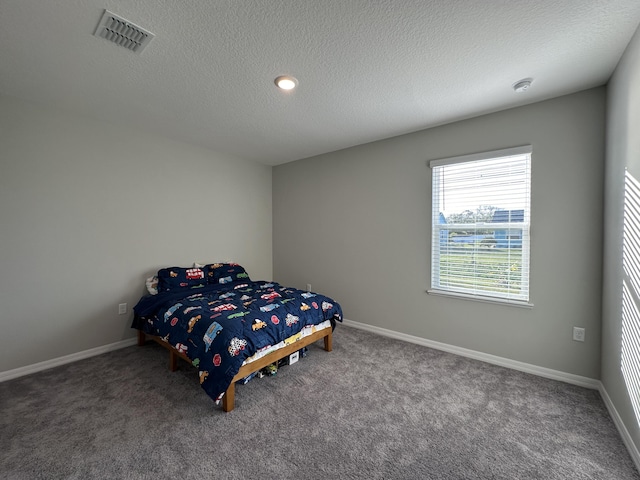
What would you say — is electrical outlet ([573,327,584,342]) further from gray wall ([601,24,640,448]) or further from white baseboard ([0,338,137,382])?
white baseboard ([0,338,137,382])

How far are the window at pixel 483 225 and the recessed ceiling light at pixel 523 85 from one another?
51 centimetres

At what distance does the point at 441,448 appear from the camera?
5.43 feet

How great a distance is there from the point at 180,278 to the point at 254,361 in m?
1.71

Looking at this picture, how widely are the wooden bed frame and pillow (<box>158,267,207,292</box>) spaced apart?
0.56m

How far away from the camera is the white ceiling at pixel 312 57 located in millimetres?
1510

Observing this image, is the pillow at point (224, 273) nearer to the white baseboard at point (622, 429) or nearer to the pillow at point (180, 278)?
the pillow at point (180, 278)

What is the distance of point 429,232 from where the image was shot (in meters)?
3.12

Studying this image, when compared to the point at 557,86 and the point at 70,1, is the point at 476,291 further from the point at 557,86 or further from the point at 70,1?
the point at 70,1

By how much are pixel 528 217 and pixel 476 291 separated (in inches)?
34.0

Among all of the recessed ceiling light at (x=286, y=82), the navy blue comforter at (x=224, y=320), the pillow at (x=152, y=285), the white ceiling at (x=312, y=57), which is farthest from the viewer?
the pillow at (x=152, y=285)

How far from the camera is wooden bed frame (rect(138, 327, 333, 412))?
199 cm

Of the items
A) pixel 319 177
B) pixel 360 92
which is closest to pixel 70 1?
pixel 360 92

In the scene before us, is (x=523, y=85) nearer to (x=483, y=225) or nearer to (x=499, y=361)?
(x=483, y=225)

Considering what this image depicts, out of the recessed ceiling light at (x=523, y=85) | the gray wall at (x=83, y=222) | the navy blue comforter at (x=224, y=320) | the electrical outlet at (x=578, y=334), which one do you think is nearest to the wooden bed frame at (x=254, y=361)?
the navy blue comforter at (x=224, y=320)
